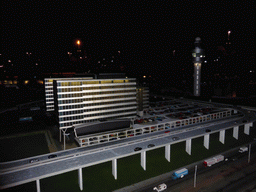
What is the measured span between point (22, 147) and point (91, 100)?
33.8m

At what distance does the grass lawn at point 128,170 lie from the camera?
143 feet

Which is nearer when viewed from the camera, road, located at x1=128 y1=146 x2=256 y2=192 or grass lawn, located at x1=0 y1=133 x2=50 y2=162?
road, located at x1=128 y1=146 x2=256 y2=192

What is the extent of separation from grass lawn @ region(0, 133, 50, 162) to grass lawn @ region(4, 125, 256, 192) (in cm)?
2136

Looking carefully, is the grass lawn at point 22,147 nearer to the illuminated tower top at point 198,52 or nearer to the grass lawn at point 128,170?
the grass lawn at point 128,170

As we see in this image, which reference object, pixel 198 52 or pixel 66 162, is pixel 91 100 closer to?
pixel 66 162

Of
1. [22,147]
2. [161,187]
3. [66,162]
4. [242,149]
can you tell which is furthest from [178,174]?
[22,147]

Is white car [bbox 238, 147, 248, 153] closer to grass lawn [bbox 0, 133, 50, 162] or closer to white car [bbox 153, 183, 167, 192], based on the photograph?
white car [bbox 153, 183, 167, 192]

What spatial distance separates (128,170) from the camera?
50250 mm

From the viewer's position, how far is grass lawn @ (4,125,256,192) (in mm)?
43719

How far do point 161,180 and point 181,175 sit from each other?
18.8 feet

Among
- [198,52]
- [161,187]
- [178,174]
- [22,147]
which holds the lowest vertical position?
[161,187]

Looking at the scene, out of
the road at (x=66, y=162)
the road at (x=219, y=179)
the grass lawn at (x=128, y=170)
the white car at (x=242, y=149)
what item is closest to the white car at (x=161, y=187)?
Answer: the road at (x=219, y=179)

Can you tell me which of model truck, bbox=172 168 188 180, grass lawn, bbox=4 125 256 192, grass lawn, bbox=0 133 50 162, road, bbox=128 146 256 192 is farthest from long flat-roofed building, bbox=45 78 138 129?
model truck, bbox=172 168 188 180

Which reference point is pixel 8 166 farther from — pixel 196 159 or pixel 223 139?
pixel 223 139
